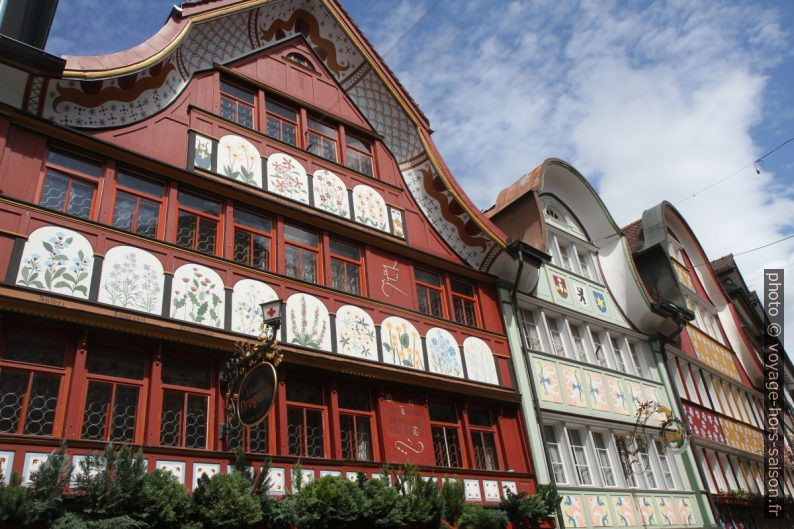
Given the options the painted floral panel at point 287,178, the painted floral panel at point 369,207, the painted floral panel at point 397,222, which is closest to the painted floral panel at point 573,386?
the painted floral panel at point 397,222

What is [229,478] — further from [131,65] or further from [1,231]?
[131,65]

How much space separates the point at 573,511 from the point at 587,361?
472 cm

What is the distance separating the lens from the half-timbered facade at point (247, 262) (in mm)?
9000

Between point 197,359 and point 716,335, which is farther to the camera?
point 716,335

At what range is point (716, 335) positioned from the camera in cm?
2739

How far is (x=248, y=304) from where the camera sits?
1093 centimetres

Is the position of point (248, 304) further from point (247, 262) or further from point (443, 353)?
point (443, 353)

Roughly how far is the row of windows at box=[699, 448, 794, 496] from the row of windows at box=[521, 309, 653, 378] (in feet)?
11.1

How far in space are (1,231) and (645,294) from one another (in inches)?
668

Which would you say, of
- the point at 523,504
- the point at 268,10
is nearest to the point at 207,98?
the point at 268,10

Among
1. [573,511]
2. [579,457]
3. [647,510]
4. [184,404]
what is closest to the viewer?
[184,404]

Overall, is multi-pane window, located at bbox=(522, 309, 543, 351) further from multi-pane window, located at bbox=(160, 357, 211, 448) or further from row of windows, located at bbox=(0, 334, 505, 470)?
multi-pane window, located at bbox=(160, 357, 211, 448)

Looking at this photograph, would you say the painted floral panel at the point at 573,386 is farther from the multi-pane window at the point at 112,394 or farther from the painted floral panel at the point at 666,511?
the multi-pane window at the point at 112,394

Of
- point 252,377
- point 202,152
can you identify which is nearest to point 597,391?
point 252,377
